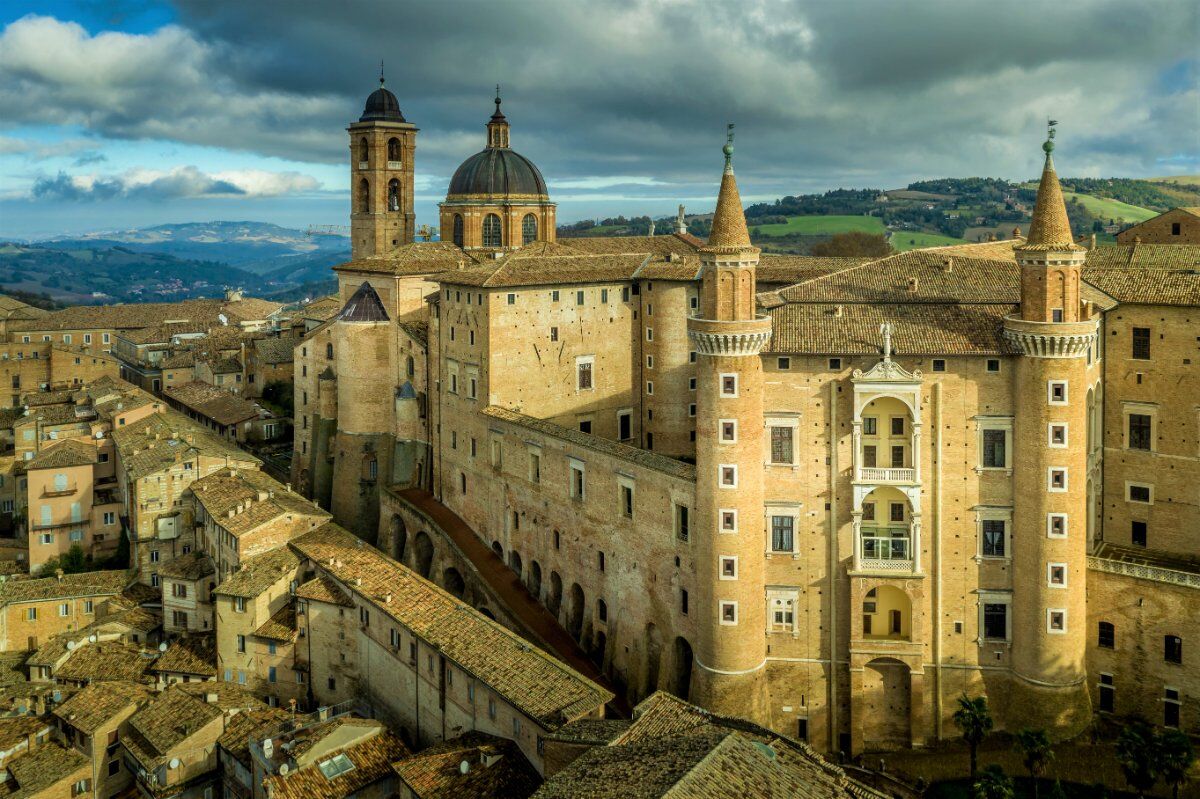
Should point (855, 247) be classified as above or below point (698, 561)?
above

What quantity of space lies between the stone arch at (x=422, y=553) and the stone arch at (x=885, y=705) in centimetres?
2265

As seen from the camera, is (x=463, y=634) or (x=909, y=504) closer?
(x=909, y=504)

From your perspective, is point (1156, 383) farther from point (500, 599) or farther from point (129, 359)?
point (129, 359)

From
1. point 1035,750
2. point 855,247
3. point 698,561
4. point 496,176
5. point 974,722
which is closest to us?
point 1035,750

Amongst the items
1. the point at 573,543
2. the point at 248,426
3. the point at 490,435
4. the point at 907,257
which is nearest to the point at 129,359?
the point at 248,426

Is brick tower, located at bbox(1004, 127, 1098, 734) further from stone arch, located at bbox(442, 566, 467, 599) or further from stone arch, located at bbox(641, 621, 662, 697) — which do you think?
stone arch, located at bbox(442, 566, 467, 599)

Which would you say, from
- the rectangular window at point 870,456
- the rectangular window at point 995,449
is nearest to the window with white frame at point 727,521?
the rectangular window at point 870,456

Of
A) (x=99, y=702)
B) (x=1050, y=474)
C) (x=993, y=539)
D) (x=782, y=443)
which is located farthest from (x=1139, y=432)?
(x=99, y=702)

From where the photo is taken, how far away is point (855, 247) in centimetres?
9356

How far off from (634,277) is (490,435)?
1089cm

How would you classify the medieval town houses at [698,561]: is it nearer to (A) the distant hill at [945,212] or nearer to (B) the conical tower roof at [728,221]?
(B) the conical tower roof at [728,221]

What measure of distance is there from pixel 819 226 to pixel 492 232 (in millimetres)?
71691

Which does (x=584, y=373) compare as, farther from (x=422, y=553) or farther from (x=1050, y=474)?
(x=1050, y=474)

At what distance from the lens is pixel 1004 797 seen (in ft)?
100.0
